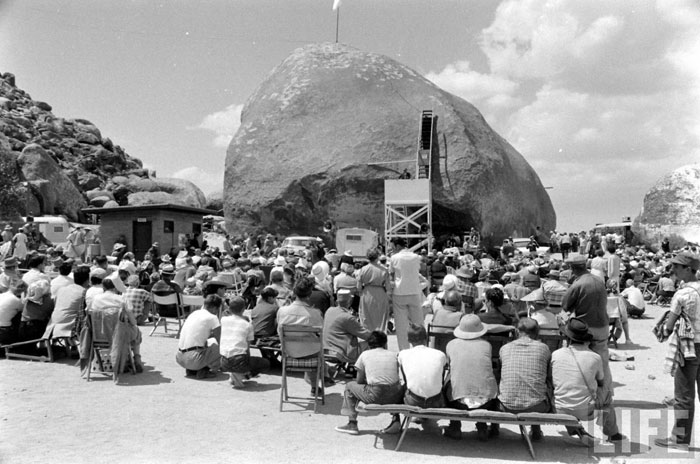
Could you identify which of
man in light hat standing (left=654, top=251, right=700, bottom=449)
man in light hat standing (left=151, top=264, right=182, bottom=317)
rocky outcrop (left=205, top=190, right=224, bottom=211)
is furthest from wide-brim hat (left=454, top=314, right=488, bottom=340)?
rocky outcrop (left=205, top=190, right=224, bottom=211)

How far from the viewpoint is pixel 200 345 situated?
7469 millimetres

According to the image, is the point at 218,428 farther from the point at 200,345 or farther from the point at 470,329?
the point at 470,329

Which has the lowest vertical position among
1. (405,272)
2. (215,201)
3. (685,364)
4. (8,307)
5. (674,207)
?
(685,364)

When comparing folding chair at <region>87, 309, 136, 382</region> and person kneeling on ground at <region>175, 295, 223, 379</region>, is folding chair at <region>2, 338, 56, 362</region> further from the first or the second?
person kneeling on ground at <region>175, 295, 223, 379</region>

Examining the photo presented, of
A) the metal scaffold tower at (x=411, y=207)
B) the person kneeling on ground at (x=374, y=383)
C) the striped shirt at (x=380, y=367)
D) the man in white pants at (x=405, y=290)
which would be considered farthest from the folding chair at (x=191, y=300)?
the metal scaffold tower at (x=411, y=207)

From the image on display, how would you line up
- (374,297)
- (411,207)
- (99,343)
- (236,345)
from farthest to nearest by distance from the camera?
(411,207) → (374,297) → (99,343) → (236,345)

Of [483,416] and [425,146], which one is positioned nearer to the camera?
[483,416]

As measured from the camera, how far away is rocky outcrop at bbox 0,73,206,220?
140 ft

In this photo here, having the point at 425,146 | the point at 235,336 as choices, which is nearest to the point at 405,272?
the point at 235,336

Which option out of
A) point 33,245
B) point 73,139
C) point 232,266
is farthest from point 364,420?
point 73,139

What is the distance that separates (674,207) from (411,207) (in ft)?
46.3

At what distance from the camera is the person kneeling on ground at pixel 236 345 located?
701 centimetres

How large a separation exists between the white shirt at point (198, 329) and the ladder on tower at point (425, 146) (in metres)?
22.0

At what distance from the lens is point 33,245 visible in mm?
19312
